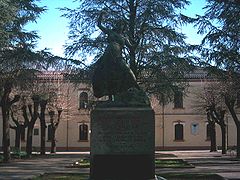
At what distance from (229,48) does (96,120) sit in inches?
433

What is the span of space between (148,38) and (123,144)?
57.9ft

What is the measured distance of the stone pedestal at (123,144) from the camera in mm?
13297

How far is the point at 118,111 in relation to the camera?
1345 cm

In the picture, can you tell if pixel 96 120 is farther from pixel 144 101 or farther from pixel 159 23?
pixel 159 23

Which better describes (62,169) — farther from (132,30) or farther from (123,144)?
(123,144)

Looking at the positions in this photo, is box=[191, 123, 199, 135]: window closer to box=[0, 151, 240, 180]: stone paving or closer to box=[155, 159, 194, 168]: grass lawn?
box=[0, 151, 240, 180]: stone paving

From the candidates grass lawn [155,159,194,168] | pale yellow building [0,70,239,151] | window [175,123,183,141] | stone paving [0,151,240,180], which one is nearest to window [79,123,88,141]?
pale yellow building [0,70,239,151]

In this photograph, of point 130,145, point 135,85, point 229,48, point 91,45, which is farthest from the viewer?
point 91,45

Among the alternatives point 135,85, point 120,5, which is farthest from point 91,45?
point 135,85

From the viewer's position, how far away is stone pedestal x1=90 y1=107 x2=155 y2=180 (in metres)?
13.3

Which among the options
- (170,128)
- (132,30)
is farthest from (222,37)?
(170,128)

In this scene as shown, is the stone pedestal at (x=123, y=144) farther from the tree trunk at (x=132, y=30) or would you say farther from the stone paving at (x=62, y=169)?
the tree trunk at (x=132, y=30)

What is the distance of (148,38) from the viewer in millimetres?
30203

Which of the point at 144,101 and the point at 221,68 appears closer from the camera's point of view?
the point at 144,101
